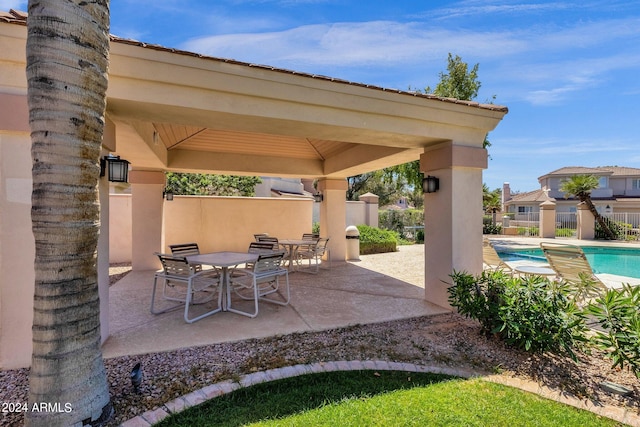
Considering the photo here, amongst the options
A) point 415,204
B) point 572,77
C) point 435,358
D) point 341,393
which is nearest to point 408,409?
point 341,393

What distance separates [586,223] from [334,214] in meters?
18.2

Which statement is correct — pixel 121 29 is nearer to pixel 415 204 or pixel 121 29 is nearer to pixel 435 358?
pixel 435 358

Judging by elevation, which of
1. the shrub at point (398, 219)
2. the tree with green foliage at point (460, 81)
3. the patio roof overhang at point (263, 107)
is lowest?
the shrub at point (398, 219)

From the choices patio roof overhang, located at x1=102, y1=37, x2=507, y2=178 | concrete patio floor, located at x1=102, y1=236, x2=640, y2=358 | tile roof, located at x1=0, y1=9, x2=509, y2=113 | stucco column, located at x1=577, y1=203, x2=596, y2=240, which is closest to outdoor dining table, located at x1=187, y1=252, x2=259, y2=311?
concrete patio floor, located at x1=102, y1=236, x2=640, y2=358

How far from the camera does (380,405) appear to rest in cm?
300

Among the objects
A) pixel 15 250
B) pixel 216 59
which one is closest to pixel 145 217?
pixel 15 250

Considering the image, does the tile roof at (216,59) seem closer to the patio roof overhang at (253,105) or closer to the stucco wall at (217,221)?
the patio roof overhang at (253,105)

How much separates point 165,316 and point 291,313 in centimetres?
230

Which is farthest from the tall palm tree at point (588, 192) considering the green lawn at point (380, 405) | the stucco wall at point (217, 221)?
the green lawn at point (380, 405)

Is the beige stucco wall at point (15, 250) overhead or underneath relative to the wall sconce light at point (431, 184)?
underneath

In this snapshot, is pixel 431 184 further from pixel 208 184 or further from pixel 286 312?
pixel 208 184

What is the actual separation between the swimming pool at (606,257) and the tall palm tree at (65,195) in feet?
50.1

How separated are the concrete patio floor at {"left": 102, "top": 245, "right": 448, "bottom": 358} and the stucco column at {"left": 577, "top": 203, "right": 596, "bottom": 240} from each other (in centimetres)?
1718

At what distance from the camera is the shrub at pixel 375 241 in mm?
13892
